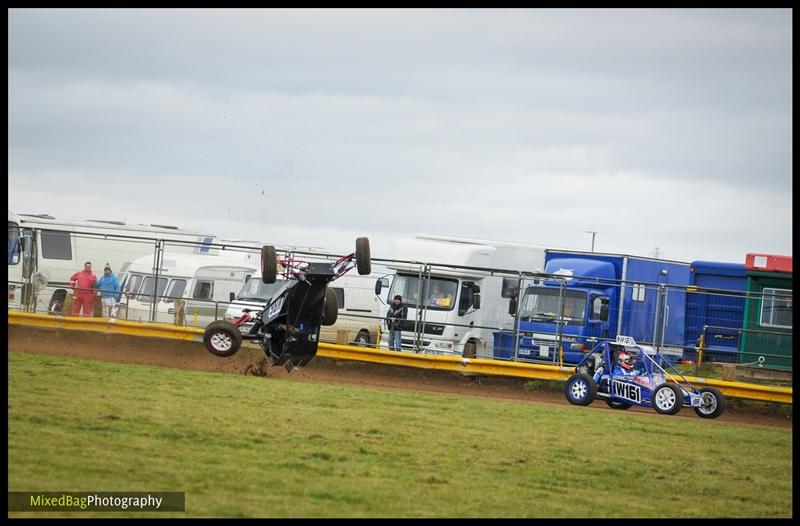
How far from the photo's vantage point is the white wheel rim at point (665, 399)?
18188 millimetres

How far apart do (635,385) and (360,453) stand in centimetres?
850

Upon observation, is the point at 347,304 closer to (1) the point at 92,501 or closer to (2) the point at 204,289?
(2) the point at 204,289

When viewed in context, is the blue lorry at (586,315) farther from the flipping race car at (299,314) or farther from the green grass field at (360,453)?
the flipping race car at (299,314)

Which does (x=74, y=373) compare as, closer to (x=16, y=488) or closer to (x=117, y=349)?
(x=117, y=349)

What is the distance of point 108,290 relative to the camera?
75.8ft

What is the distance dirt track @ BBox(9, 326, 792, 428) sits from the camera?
19.8 metres

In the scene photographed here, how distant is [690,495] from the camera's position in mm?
10469

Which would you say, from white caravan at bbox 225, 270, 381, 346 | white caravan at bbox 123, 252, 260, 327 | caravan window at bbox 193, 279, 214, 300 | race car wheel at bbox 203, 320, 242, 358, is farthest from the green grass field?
caravan window at bbox 193, 279, 214, 300

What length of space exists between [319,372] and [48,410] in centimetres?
885

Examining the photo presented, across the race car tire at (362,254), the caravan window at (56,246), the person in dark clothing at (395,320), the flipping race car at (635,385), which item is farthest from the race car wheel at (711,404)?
the caravan window at (56,246)

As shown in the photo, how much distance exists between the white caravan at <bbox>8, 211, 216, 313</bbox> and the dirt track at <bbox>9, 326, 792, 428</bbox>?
7.40ft

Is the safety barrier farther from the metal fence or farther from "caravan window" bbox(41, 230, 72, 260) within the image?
"caravan window" bbox(41, 230, 72, 260)

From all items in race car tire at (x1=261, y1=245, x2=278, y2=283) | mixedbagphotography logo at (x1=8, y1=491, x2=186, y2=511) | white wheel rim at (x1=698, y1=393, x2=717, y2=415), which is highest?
race car tire at (x1=261, y1=245, x2=278, y2=283)

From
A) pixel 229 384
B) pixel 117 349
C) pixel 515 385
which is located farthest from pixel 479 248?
pixel 229 384
